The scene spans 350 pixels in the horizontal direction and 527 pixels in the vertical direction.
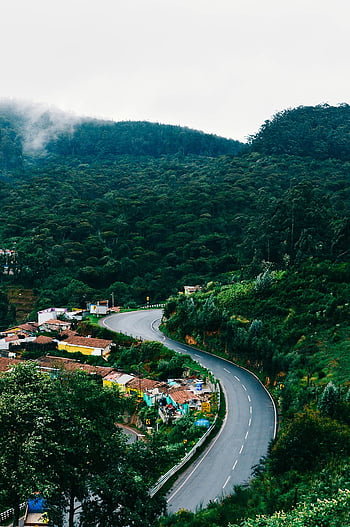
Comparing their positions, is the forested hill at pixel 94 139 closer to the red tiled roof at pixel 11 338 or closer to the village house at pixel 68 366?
the red tiled roof at pixel 11 338

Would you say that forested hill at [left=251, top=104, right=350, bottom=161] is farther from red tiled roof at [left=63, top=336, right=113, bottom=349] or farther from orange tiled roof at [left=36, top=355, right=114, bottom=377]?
orange tiled roof at [left=36, top=355, right=114, bottom=377]

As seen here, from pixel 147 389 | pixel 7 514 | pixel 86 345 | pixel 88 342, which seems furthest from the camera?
pixel 88 342

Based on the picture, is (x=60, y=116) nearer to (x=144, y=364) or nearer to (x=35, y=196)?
(x=35, y=196)

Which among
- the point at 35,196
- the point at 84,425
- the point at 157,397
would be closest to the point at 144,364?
the point at 157,397

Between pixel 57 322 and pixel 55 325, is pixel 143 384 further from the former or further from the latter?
pixel 57 322

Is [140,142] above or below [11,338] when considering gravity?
above

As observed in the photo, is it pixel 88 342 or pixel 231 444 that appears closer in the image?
pixel 231 444

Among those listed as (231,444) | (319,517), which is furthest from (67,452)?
(231,444)

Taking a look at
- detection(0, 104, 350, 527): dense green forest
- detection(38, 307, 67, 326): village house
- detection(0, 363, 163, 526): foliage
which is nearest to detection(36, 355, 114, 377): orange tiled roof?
detection(0, 104, 350, 527): dense green forest

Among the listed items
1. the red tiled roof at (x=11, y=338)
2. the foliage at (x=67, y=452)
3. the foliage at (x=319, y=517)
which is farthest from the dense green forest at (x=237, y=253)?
the red tiled roof at (x=11, y=338)
